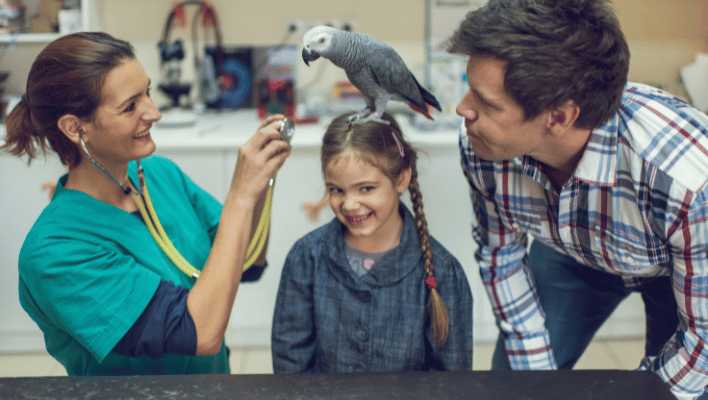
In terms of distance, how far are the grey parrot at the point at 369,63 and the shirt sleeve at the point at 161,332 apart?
467 millimetres

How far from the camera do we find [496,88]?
2.72ft

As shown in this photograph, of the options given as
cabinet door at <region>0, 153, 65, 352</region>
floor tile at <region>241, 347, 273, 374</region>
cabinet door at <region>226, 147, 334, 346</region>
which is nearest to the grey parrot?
cabinet door at <region>226, 147, 334, 346</region>

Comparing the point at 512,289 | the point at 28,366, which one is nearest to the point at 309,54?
the point at 512,289

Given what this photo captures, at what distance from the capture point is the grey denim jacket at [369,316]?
1.15 metres

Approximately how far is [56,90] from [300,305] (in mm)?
626

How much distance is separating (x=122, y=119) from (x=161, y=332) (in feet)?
1.27

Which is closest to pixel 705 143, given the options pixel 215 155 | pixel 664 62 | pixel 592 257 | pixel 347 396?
pixel 592 257

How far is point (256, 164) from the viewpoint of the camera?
0.97 meters

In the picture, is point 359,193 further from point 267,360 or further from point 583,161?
point 267,360

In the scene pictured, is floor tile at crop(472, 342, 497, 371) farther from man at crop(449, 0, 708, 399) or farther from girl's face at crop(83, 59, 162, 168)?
girl's face at crop(83, 59, 162, 168)

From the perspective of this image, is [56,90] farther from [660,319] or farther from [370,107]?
[660,319]

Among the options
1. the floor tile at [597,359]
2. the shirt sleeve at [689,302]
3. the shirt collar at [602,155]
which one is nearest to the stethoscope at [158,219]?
the shirt collar at [602,155]

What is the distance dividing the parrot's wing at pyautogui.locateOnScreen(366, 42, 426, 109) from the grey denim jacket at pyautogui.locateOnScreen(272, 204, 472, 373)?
40cm

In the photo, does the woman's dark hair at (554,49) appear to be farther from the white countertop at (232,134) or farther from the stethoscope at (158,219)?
the white countertop at (232,134)
